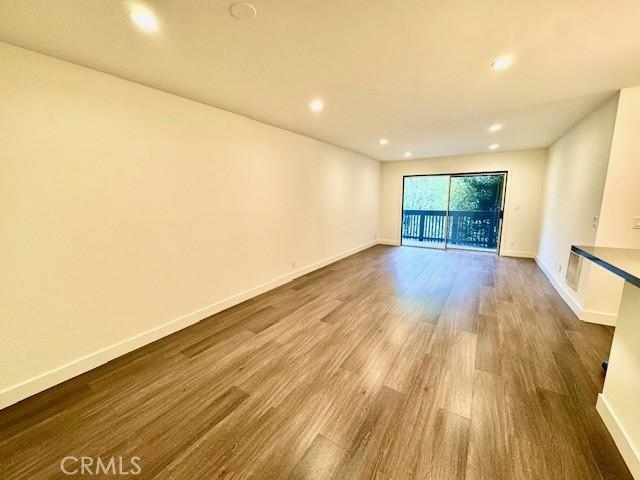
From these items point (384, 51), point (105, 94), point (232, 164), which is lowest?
point (232, 164)

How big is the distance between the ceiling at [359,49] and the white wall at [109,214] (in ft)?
0.90

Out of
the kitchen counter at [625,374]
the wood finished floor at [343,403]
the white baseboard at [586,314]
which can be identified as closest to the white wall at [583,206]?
the white baseboard at [586,314]

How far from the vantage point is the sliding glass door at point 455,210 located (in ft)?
20.1

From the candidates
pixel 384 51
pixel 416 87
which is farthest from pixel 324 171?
pixel 384 51

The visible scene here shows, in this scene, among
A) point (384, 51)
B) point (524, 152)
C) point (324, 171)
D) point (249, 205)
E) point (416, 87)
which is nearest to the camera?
point (384, 51)

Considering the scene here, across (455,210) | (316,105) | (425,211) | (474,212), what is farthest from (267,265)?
(474,212)

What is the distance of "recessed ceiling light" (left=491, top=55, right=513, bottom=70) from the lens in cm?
181

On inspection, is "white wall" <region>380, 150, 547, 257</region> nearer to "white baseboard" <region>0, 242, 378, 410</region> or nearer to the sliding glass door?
the sliding glass door

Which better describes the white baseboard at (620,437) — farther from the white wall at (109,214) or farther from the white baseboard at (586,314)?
the white wall at (109,214)

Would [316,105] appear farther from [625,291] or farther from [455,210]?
[455,210]

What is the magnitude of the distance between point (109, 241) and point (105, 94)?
1196mm

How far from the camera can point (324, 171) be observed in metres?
4.68

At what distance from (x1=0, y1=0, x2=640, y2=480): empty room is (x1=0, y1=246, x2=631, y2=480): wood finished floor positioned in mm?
15

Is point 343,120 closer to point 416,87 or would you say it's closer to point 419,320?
point 416,87
